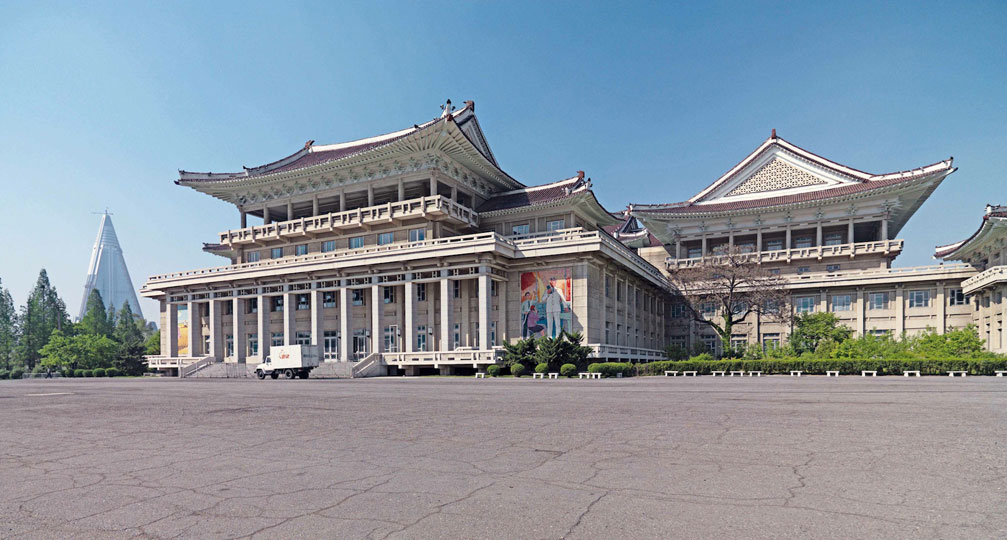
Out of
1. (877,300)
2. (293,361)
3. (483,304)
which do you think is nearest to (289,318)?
(293,361)

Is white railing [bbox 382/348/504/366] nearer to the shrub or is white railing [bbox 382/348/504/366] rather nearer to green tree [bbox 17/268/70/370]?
the shrub

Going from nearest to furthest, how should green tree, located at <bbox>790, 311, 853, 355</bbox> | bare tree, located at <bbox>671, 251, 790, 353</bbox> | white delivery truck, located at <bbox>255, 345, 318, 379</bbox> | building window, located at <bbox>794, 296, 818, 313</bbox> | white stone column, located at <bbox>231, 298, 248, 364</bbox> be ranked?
white delivery truck, located at <bbox>255, 345, 318, 379</bbox>
green tree, located at <bbox>790, 311, 853, 355</bbox>
bare tree, located at <bbox>671, 251, 790, 353</bbox>
white stone column, located at <bbox>231, 298, 248, 364</bbox>
building window, located at <bbox>794, 296, 818, 313</bbox>

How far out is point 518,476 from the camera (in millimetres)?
6203

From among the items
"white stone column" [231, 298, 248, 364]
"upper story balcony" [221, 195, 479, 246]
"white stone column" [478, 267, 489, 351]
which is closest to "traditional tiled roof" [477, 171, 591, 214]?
"upper story balcony" [221, 195, 479, 246]

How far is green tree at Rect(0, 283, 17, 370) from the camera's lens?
7212 cm

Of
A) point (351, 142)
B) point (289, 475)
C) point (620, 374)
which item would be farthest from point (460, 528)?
point (351, 142)

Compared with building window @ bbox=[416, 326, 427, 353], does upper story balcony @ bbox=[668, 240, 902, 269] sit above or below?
above

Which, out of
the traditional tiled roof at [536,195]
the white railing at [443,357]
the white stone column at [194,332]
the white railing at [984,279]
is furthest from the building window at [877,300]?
the white stone column at [194,332]

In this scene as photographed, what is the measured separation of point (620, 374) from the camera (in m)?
32.5

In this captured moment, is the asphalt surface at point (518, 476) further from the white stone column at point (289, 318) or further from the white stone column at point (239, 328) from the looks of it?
the white stone column at point (239, 328)

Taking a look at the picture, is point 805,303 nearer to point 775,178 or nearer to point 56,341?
point 775,178

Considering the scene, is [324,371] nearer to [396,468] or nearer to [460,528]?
[396,468]

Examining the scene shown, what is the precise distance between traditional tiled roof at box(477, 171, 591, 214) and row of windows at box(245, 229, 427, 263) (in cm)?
555

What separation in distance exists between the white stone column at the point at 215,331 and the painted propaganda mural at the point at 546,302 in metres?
26.8
